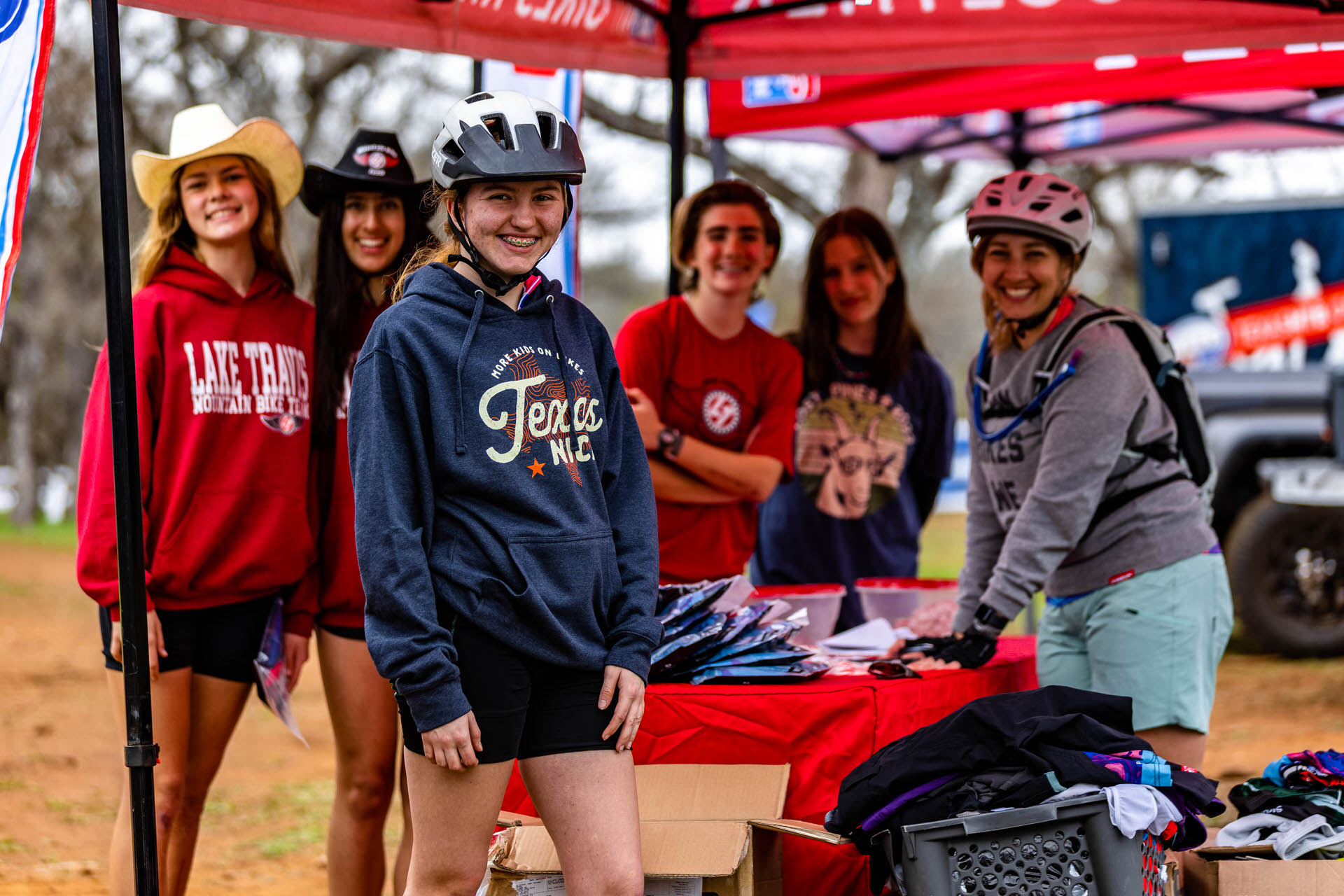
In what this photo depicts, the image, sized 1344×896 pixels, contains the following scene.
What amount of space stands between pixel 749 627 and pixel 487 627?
4.12 feet

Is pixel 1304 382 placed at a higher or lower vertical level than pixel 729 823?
higher

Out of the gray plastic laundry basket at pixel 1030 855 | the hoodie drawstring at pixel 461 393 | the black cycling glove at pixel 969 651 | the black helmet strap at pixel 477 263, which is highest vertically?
the black helmet strap at pixel 477 263

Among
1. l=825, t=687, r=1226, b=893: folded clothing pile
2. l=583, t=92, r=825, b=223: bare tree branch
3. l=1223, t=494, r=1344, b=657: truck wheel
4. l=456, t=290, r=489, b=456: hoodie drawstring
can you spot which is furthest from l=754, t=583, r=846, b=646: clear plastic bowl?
l=583, t=92, r=825, b=223: bare tree branch

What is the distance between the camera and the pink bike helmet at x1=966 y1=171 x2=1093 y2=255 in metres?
3.67

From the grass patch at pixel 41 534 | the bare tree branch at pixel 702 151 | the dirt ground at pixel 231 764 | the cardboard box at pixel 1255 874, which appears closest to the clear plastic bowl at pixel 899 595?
the cardboard box at pixel 1255 874

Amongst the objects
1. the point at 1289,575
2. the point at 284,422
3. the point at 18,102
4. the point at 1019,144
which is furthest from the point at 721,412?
the point at 1289,575

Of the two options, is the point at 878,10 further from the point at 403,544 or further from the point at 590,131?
the point at 590,131

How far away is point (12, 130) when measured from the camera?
2.61 meters

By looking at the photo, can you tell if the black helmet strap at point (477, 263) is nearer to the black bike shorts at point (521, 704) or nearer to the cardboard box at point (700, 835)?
the black bike shorts at point (521, 704)

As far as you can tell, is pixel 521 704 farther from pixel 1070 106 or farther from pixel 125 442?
pixel 1070 106

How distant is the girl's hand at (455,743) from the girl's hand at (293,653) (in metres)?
1.30

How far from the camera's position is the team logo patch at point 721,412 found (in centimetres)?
428

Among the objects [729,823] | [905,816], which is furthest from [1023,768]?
[729,823]

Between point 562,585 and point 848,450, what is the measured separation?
2.49 meters
